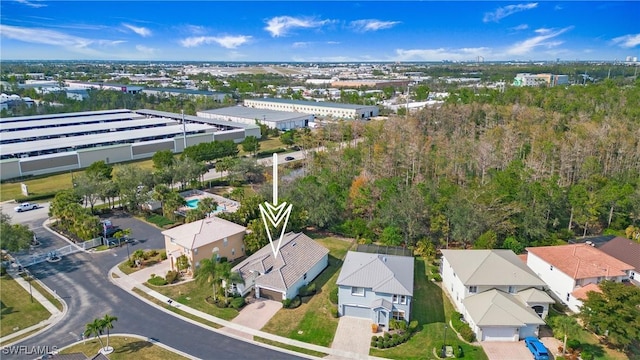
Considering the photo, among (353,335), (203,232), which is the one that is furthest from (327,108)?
(353,335)

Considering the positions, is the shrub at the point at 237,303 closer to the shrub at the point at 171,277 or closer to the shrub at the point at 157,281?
the shrub at the point at 171,277

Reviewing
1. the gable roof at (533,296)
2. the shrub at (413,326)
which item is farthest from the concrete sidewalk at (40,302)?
the gable roof at (533,296)

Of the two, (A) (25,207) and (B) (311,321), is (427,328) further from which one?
(A) (25,207)

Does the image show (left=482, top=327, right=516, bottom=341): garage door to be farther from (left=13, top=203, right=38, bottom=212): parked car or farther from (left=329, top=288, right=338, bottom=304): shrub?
(left=13, top=203, right=38, bottom=212): parked car

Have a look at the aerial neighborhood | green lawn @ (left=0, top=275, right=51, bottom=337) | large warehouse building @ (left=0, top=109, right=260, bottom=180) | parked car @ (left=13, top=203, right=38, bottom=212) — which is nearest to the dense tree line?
the aerial neighborhood

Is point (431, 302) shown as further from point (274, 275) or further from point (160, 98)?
point (160, 98)

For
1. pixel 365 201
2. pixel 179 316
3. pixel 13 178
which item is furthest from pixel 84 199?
pixel 365 201
